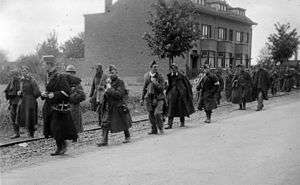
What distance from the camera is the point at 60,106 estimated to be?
1010 centimetres

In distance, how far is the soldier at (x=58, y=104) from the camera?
10.0m

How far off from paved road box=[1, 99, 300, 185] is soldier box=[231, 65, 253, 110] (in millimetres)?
8362

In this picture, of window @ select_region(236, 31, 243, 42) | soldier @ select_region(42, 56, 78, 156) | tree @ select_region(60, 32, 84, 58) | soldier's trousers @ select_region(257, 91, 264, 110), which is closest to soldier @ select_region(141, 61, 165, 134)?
soldier @ select_region(42, 56, 78, 156)

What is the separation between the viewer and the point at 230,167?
8.30m

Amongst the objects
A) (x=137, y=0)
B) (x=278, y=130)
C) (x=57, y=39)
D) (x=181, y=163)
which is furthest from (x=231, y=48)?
(x=181, y=163)

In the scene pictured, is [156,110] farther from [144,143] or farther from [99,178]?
[99,178]

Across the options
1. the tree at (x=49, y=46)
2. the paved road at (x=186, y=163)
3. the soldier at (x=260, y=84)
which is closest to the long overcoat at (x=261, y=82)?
the soldier at (x=260, y=84)

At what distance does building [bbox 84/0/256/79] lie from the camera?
147 ft

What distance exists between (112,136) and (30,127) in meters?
2.09

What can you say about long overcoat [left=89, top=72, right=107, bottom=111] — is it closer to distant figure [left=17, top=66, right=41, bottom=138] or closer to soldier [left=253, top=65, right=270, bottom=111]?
distant figure [left=17, top=66, right=41, bottom=138]

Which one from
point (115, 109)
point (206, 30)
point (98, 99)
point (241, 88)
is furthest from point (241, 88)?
point (206, 30)

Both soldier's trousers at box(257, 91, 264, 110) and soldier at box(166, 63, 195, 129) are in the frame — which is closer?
soldier at box(166, 63, 195, 129)

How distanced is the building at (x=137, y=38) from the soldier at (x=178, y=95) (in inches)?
1058

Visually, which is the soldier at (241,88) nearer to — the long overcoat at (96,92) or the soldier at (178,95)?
the soldier at (178,95)
